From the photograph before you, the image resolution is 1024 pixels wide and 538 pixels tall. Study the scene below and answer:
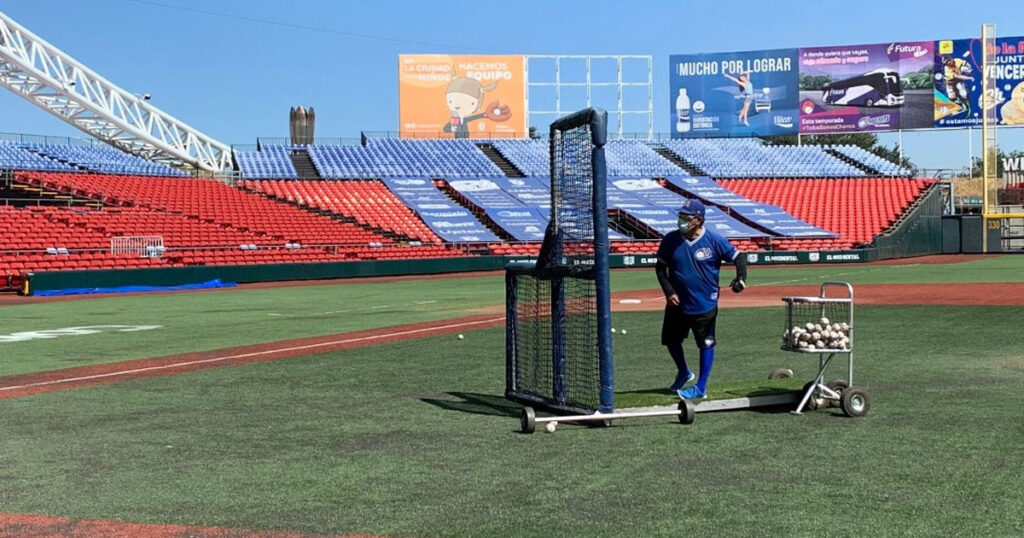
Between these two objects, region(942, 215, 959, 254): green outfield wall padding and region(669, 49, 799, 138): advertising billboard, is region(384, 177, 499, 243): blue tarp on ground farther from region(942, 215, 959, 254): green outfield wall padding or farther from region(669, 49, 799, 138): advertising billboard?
region(942, 215, 959, 254): green outfield wall padding

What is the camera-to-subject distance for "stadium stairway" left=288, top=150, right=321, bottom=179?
204 ft

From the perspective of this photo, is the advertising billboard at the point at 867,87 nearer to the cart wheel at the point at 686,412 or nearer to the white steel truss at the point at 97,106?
the white steel truss at the point at 97,106

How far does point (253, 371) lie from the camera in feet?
45.6

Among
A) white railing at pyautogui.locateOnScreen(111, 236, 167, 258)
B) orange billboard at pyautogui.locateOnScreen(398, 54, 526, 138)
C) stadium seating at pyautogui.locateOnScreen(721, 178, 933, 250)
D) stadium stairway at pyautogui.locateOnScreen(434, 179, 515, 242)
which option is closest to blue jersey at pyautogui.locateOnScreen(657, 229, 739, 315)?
Answer: white railing at pyautogui.locateOnScreen(111, 236, 167, 258)

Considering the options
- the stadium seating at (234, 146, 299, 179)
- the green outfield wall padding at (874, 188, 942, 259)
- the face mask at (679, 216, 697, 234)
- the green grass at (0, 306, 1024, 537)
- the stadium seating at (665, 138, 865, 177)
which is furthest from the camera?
the stadium seating at (665, 138, 865, 177)

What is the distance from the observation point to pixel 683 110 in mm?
69062

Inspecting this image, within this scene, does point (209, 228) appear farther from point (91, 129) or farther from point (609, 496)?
point (609, 496)

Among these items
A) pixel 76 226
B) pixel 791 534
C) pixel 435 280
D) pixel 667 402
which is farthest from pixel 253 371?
pixel 76 226

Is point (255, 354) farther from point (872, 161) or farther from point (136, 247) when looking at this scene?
point (872, 161)

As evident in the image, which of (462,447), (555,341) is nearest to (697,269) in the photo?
(555,341)

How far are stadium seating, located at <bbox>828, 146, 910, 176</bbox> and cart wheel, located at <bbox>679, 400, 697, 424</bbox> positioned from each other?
205 ft

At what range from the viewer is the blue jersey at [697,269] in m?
10.4

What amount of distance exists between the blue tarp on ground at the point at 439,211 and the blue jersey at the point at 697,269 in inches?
1585

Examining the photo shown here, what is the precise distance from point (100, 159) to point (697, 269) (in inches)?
1939
